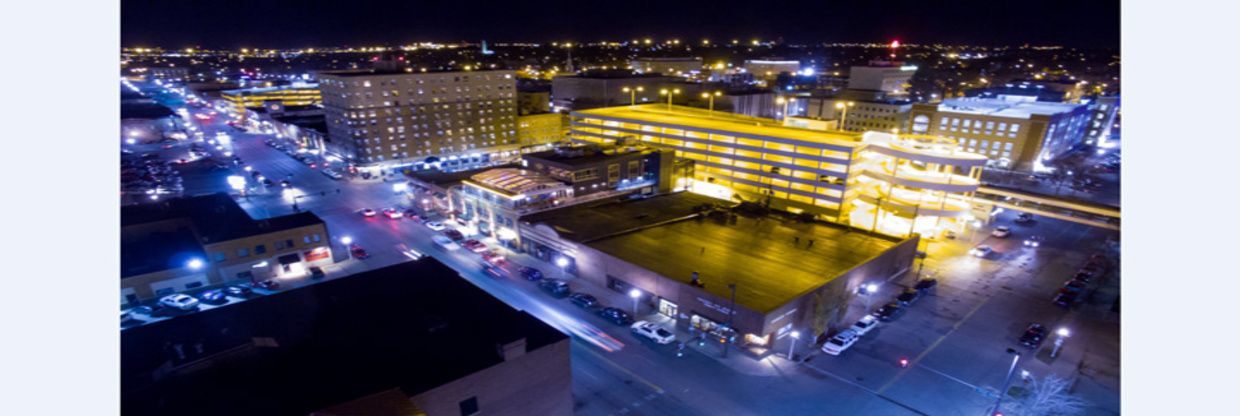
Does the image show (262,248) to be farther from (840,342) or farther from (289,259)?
(840,342)

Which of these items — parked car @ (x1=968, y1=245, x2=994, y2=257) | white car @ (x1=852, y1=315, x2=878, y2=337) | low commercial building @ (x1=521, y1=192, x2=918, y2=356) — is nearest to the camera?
low commercial building @ (x1=521, y1=192, x2=918, y2=356)

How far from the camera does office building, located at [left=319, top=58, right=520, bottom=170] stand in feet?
262

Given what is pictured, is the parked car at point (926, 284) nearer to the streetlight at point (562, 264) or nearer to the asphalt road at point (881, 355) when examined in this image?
the asphalt road at point (881, 355)

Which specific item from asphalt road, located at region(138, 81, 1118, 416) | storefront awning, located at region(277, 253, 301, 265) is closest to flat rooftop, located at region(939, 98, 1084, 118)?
asphalt road, located at region(138, 81, 1118, 416)

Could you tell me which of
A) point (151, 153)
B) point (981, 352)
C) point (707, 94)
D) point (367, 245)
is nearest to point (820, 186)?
point (981, 352)

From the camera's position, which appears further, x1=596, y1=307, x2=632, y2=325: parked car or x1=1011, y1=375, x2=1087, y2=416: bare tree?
x1=596, y1=307, x2=632, y2=325: parked car

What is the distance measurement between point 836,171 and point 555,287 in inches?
1430

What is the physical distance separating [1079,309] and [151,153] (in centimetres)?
13111

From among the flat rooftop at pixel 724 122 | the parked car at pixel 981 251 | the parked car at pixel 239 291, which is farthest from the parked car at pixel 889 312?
the parked car at pixel 239 291

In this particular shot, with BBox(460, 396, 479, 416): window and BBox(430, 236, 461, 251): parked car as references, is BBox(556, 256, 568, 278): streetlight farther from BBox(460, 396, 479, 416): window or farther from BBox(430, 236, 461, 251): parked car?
BBox(460, 396, 479, 416): window

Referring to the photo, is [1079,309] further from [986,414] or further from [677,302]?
[677,302]

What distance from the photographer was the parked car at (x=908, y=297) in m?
41.1

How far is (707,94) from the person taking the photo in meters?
122

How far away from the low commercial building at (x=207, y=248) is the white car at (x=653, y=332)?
31.3 meters
